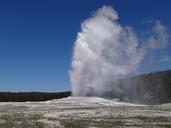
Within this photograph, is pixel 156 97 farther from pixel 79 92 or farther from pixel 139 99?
pixel 79 92

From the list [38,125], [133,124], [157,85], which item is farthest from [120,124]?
[157,85]

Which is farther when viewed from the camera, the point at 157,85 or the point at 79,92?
the point at 157,85

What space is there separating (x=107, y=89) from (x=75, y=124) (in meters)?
76.2

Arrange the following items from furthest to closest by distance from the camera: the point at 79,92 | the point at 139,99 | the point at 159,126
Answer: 1. the point at 139,99
2. the point at 79,92
3. the point at 159,126

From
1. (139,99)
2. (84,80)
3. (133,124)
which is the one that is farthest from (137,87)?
(133,124)

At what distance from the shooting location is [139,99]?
422 feet

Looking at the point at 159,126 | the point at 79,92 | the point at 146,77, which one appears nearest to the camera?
the point at 159,126

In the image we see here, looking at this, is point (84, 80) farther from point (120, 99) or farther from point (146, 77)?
point (146, 77)

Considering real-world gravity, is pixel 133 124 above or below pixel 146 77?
below

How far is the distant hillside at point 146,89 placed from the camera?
126625 mm

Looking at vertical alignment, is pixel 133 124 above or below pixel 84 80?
below

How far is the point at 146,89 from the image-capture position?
13412 cm

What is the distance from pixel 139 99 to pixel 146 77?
13.2m

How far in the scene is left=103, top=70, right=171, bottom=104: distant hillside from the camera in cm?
12662
